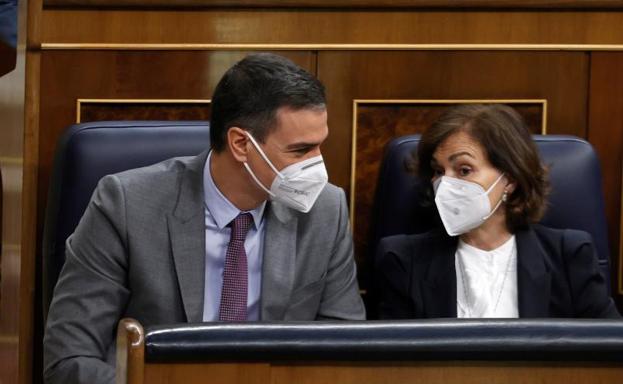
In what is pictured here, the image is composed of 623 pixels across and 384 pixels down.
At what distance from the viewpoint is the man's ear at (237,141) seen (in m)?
1.61

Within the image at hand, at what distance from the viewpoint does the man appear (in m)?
1.53

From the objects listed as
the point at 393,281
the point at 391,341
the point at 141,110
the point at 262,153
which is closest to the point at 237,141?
the point at 262,153

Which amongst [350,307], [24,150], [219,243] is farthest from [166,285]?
[24,150]

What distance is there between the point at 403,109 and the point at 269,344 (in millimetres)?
1231

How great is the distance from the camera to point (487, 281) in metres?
1.79

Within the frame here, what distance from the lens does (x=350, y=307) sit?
5.45ft

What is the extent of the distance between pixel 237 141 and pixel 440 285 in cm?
40

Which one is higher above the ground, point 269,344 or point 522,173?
point 522,173

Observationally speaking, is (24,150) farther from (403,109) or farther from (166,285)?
(403,109)

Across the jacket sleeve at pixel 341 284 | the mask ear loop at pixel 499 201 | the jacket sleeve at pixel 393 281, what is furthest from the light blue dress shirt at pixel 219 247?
the mask ear loop at pixel 499 201

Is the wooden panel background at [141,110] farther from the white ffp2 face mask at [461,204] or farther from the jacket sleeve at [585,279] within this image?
the jacket sleeve at [585,279]

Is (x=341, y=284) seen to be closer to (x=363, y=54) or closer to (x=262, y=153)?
(x=262, y=153)

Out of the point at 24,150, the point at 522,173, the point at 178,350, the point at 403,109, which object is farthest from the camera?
the point at 403,109

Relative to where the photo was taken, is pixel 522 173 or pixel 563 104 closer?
pixel 522 173
